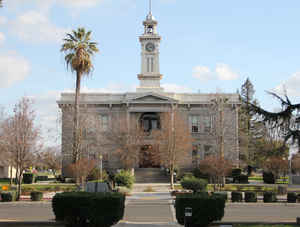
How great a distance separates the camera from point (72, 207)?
13.6 meters

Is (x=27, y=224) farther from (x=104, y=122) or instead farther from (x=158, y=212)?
(x=104, y=122)

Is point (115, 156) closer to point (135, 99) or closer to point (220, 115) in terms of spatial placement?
point (135, 99)

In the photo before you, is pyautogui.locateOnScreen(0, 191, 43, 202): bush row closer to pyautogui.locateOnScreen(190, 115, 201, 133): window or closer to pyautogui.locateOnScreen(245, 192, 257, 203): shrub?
pyautogui.locateOnScreen(245, 192, 257, 203): shrub

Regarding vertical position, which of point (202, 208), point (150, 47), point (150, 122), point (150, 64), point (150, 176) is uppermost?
point (150, 47)

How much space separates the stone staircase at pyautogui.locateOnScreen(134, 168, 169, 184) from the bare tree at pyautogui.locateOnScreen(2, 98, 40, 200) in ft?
63.5

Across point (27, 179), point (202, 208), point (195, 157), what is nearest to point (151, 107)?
point (195, 157)

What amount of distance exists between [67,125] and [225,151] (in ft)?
63.2

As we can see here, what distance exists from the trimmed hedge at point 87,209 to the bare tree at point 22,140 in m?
18.5

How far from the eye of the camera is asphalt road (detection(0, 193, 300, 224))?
19.3 meters

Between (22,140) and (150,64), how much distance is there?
102 ft

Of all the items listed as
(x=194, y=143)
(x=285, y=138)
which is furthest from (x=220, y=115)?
(x=285, y=138)

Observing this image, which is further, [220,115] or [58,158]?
[58,158]

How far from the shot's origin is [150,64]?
6122 centimetres

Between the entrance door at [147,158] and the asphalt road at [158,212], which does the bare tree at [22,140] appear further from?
the entrance door at [147,158]
